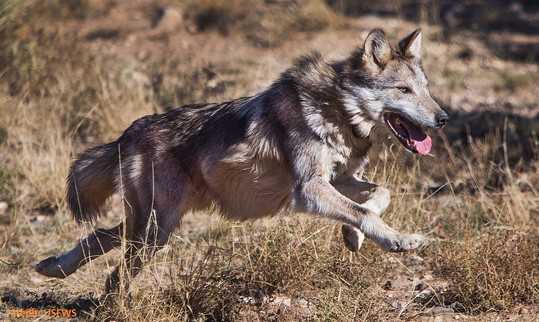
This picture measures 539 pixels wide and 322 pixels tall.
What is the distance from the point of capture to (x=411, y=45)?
6.05 meters

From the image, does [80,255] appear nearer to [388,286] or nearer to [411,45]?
[388,286]

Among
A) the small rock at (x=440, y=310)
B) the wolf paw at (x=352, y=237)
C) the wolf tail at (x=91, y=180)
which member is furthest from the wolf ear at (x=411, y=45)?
the wolf tail at (x=91, y=180)

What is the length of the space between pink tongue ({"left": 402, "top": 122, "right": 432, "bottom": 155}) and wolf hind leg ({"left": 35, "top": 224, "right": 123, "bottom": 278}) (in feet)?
7.47

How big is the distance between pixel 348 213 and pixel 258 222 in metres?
1.68

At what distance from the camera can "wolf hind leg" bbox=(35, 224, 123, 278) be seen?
20.1 feet

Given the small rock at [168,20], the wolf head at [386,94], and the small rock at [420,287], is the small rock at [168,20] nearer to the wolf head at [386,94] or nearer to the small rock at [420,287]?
the wolf head at [386,94]

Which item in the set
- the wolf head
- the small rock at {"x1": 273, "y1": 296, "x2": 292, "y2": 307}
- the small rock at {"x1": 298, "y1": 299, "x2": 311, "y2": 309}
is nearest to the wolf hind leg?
the small rock at {"x1": 273, "y1": 296, "x2": 292, "y2": 307}

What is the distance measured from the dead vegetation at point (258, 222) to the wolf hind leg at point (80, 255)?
0.15m

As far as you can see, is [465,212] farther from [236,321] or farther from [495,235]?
[236,321]

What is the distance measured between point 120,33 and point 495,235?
31.0ft

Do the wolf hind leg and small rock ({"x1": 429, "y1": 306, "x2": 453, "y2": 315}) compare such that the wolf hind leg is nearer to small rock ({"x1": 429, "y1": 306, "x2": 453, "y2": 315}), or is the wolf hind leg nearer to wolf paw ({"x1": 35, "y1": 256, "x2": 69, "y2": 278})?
wolf paw ({"x1": 35, "y1": 256, "x2": 69, "y2": 278})

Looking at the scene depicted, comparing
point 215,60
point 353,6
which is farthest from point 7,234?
point 353,6

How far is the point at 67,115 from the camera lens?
9.59 meters

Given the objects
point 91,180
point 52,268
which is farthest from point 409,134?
point 52,268
